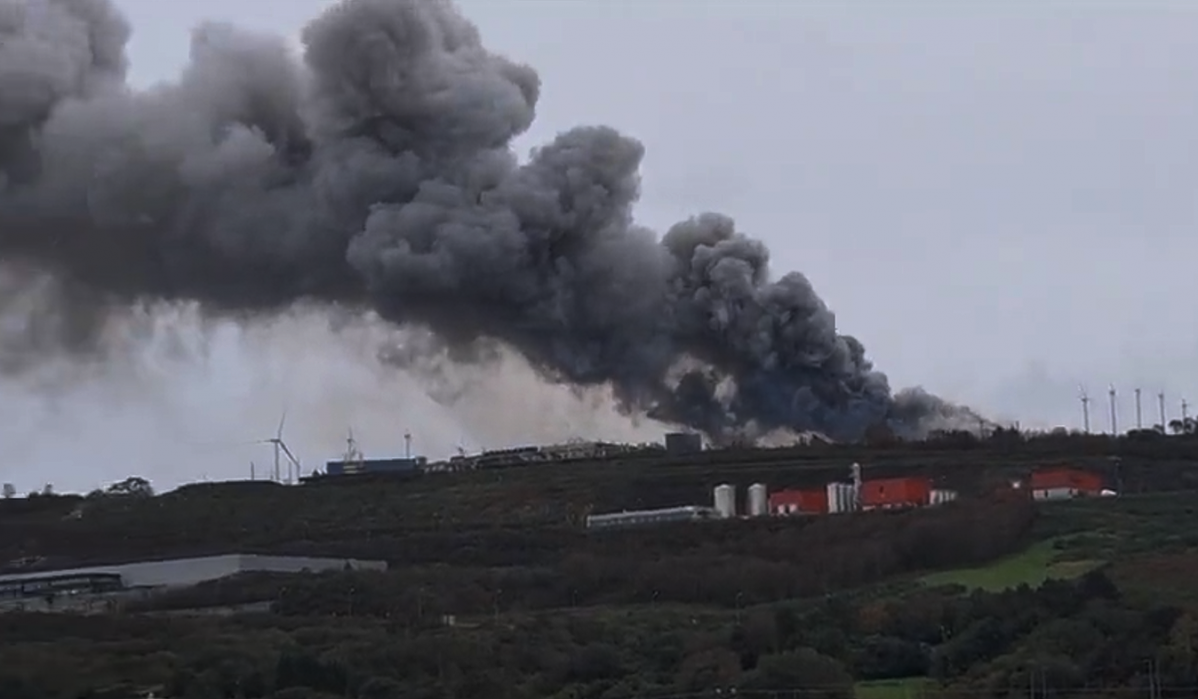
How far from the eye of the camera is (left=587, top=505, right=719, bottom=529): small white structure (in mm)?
98375

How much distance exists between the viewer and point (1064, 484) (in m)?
102

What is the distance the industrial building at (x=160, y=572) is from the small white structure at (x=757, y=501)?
18.8 metres

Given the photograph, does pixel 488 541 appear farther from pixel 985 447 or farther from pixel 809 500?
pixel 985 447

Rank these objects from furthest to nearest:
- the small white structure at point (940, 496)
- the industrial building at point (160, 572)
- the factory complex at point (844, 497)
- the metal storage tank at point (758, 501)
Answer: the metal storage tank at point (758, 501)
the factory complex at point (844, 497)
the small white structure at point (940, 496)
the industrial building at point (160, 572)

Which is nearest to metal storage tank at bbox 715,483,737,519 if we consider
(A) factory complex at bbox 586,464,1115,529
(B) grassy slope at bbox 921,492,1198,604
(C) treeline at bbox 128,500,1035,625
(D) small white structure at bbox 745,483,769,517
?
(A) factory complex at bbox 586,464,1115,529

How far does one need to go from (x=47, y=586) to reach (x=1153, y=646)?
4635 centimetres

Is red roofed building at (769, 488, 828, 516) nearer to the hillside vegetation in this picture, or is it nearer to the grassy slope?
the hillside vegetation

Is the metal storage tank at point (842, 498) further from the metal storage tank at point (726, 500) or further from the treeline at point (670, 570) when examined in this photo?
the treeline at point (670, 570)

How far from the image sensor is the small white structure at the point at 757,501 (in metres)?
102

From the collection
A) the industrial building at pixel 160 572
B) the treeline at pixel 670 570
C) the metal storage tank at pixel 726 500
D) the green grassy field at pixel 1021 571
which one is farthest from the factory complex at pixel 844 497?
the green grassy field at pixel 1021 571

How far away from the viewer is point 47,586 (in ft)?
281

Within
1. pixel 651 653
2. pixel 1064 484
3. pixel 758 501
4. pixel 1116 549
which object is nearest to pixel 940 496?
pixel 1064 484

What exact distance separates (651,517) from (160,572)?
2195 centimetres

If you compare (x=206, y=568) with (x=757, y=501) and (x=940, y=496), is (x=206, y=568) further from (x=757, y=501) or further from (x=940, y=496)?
(x=940, y=496)
